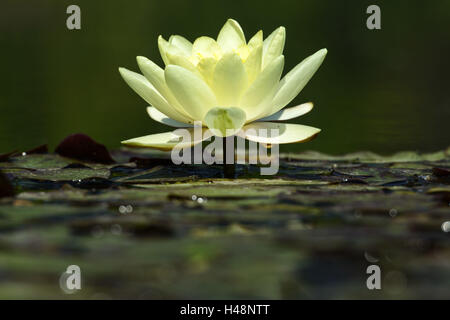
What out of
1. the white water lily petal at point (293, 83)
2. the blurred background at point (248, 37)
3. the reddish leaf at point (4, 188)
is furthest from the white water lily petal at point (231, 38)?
the blurred background at point (248, 37)

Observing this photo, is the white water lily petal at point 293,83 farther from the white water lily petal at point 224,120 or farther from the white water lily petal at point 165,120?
the white water lily petal at point 165,120

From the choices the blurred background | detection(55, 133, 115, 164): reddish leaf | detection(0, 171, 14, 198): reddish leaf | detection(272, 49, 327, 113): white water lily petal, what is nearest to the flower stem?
detection(272, 49, 327, 113): white water lily petal

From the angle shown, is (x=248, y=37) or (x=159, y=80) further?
(x=248, y=37)

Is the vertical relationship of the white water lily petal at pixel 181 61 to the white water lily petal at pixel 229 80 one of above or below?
above

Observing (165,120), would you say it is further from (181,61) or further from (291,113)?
(291,113)

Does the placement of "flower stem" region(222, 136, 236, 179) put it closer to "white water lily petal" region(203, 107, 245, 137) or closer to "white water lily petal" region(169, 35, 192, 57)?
"white water lily petal" region(203, 107, 245, 137)

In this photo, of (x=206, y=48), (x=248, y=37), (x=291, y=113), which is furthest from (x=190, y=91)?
(x=248, y=37)
